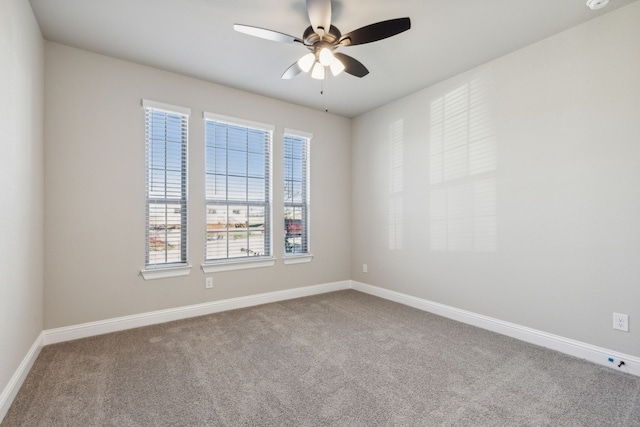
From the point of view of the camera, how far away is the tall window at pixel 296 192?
4.29 meters

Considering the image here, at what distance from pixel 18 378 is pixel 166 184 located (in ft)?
6.52

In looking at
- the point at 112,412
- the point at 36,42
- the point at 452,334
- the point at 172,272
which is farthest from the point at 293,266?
the point at 36,42

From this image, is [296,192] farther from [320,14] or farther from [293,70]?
[320,14]

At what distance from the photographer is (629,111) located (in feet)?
7.51

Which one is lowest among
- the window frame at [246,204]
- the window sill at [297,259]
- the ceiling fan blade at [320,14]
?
the window sill at [297,259]

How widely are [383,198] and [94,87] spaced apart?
357cm

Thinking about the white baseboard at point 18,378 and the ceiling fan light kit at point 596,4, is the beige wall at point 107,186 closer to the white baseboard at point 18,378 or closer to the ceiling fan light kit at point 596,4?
the white baseboard at point 18,378

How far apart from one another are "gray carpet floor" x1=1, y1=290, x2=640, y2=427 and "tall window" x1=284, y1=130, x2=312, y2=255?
1.48 m

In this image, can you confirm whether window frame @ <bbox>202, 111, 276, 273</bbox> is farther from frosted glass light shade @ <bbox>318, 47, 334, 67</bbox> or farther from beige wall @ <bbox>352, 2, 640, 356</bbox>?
frosted glass light shade @ <bbox>318, 47, 334, 67</bbox>

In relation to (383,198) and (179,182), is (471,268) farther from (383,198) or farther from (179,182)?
(179,182)

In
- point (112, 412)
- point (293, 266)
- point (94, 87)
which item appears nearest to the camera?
point (112, 412)

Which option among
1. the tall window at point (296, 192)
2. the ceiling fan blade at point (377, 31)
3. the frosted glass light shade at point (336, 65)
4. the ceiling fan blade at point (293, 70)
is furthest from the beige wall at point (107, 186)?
the ceiling fan blade at point (377, 31)

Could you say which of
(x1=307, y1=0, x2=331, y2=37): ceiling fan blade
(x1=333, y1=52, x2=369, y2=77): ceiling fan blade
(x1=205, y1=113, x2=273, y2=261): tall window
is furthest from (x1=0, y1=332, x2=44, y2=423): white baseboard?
(x1=333, y1=52, x2=369, y2=77): ceiling fan blade

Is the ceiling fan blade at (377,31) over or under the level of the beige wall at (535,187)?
over
